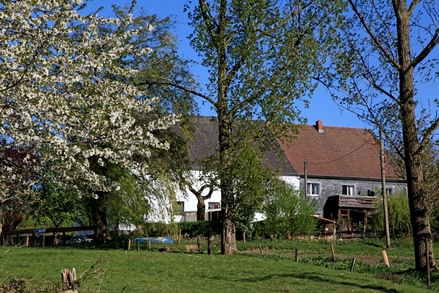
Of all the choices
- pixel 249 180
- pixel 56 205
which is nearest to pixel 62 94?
pixel 56 205

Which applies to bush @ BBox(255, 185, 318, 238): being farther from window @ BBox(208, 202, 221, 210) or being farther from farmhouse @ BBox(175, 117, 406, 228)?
window @ BBox(208, 202, 221, 210)

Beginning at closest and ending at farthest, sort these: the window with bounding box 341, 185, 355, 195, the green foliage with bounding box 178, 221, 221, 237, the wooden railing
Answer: the green foliage with bounding box 178, 221, 221, 237, the wooden railing, the window with bounding box 341, 185, 355, 195

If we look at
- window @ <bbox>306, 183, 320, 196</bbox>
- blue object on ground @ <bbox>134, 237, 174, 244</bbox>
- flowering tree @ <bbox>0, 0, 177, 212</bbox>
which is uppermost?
window @ <bbox>306, 183, 320, 196</bbox>

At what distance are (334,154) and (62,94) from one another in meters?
49.3

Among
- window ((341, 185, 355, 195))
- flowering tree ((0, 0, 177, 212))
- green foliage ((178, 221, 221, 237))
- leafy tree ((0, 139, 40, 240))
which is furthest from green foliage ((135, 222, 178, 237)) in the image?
window ((341, 185, 355, 195))

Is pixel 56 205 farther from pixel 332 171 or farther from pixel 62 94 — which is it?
pixel 332 171

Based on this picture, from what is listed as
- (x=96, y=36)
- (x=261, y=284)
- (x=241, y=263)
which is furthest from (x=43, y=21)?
(x=241, y=263)

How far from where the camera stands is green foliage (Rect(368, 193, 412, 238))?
46375mm

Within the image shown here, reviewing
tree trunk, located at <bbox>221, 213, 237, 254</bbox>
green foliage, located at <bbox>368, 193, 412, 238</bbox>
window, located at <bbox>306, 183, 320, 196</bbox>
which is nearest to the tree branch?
tree trunk, located at <bbox>221, 213, 237, 254</bbox>

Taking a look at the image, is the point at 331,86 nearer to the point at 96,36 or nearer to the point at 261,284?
the point at 261,284

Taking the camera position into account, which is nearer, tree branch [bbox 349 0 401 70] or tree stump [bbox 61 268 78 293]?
tree stump [bbox 61 268 78 293]

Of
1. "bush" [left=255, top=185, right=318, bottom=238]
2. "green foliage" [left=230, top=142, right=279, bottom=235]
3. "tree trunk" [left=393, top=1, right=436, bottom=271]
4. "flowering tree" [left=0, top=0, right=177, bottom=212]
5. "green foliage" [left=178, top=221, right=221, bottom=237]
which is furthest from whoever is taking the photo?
"bush" [left=255, top=185, right=318, bottom=238]

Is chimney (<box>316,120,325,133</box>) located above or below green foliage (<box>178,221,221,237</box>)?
above

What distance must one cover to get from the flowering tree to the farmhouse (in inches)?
1520
